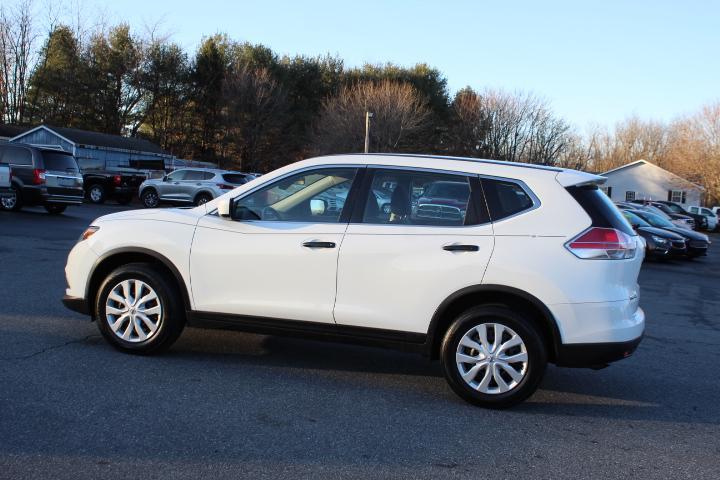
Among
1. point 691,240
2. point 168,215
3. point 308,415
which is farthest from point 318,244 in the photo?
point 691,240

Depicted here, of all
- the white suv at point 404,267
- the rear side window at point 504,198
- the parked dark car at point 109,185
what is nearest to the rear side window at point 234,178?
the parked dark car at point 109,185

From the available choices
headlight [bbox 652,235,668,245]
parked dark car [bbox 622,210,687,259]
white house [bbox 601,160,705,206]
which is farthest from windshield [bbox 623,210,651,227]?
white house [bbox 601,160,705,206]

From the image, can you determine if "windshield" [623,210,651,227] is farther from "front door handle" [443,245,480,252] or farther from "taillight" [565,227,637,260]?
"front door handle" [443,245,480,252]

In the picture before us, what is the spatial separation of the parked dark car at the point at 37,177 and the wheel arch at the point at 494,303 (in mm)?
15962

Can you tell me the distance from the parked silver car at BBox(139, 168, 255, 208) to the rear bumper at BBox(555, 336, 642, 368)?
20.8 meters

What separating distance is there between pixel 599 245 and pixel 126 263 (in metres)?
3.80

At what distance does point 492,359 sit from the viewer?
4594 mm

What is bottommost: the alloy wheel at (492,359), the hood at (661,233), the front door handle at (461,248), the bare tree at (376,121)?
the alloy wheel at (492,359)

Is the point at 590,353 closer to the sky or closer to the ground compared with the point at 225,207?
closer to the ground

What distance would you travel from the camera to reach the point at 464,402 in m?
4.78

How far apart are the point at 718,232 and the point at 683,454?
4846 centimetres

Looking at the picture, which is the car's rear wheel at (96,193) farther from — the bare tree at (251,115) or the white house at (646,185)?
the white house at (646,185)

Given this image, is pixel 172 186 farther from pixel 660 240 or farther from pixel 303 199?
pixel 303 199

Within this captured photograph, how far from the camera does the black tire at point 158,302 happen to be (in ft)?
17.2
